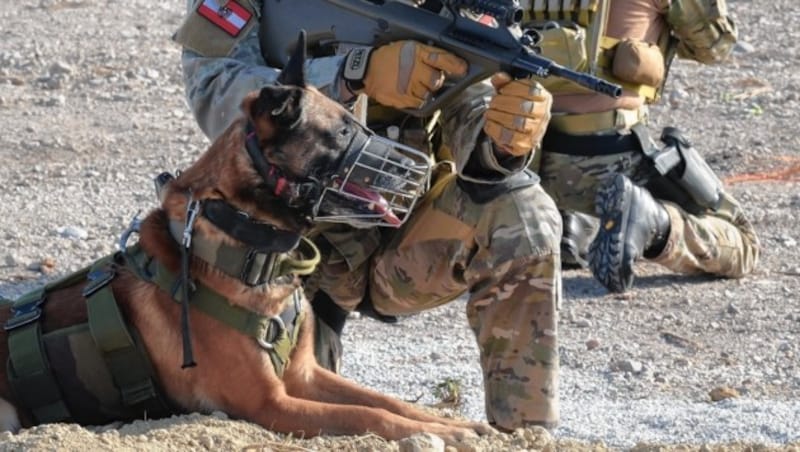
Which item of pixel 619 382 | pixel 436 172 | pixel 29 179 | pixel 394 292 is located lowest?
pixel 29 179

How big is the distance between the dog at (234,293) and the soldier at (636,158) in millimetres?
2409

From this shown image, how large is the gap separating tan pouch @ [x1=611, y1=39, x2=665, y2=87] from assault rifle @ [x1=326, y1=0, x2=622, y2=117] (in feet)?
6.64

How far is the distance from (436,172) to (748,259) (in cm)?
228

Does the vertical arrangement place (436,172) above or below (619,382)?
above

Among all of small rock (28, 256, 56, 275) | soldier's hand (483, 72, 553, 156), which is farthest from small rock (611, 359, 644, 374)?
small rock (28, 256, 56, 275)

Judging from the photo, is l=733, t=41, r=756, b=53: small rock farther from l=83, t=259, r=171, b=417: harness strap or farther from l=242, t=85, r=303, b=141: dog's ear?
l=83, t=259, r=171, b=417: harness strap

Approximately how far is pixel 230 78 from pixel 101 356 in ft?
3.50

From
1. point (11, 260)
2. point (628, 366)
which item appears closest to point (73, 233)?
point (11, 260)

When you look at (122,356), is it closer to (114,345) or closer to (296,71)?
(114,345)

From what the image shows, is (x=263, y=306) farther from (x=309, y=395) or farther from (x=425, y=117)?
(x=425, y=117)

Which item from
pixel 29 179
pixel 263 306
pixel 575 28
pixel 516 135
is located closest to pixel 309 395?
pixel 263 306

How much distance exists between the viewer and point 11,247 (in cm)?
750

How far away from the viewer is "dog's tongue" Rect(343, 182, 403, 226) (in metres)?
4.64

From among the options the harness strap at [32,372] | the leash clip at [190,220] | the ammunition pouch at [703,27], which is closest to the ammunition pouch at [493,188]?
the leash clip at [190,220]
